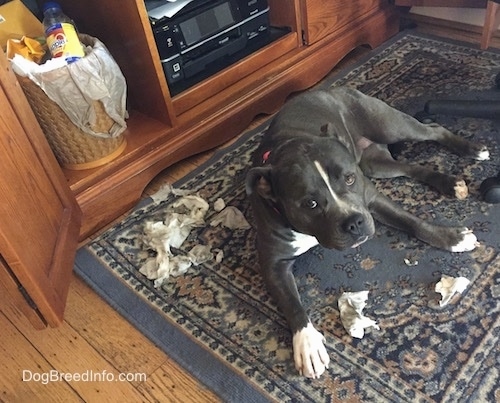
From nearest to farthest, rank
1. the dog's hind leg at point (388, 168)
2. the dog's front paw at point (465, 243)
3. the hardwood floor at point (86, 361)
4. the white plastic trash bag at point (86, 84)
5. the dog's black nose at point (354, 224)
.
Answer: the dog's black nose at point (354, 224), the hardwood floor at point (86, 361), the dog's front paw at point (465, 243), the white plastic trash bag at point (86, 84), the dog's hind leg at point (388, 168)

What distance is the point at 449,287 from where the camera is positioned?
1.45 meters

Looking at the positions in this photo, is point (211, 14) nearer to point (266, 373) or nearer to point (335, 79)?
point (335, 79)

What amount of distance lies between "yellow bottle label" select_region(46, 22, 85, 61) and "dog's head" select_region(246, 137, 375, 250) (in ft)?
2.43

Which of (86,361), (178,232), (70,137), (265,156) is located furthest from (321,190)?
(70,137)

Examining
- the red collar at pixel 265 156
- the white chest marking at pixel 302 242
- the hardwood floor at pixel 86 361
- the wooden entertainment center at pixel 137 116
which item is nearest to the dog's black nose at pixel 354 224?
the white chest marking at pixel 302 242

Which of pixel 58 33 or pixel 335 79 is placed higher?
pixel 58 33

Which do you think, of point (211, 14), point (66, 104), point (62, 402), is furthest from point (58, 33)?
point (62, 402)

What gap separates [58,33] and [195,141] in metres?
0.59

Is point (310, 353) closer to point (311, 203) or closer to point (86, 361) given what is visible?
point (311, 203)

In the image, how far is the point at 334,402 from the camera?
1.26 meters

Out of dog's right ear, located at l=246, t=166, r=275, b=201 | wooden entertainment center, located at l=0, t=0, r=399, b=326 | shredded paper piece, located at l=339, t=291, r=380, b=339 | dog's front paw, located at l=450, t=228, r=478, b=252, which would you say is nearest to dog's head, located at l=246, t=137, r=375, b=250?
dog's right ear, located at l=246, t=166, r=275, b=201

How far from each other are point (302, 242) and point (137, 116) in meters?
0.90

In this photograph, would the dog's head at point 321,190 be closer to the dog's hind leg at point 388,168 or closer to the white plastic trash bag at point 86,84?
the dog's hind leg at point 388,168

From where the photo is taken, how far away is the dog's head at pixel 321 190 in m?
1.30
